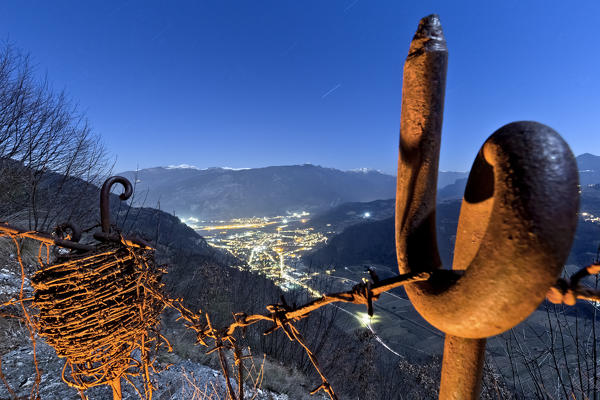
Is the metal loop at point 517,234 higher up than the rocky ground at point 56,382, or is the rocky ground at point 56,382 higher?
the metal loop at point 517,234

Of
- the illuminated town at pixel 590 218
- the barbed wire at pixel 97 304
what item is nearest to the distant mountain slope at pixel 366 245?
the illuminated town at pixel 590 218

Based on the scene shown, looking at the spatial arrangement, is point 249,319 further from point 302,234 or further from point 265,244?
point 302,234

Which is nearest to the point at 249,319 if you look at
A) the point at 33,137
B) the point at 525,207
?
the point at 525,207

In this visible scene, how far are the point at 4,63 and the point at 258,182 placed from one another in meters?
147

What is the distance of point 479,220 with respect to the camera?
604 millimetres

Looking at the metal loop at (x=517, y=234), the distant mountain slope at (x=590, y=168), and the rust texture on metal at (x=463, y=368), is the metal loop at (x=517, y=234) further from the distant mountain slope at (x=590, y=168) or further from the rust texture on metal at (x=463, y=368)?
the distant mountain slope at (x=590, y=168)

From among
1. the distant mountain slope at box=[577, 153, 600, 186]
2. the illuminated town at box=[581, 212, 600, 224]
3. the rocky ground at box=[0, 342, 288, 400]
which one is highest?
the distant mountain slope at box=[577, 153, 600, 186]

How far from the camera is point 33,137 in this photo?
897 centimetres

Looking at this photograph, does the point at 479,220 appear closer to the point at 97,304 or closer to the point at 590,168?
the point at 97,304

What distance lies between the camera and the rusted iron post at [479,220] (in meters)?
0.45

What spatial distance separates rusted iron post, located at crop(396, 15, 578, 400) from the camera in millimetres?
447

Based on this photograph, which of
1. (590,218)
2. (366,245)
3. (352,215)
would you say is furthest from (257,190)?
(590,218)

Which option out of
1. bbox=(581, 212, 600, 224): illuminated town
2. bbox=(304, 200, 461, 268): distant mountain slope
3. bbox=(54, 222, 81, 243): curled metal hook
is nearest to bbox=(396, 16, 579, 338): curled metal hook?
bbox=(54, 222, 81, 243): curled metal hook

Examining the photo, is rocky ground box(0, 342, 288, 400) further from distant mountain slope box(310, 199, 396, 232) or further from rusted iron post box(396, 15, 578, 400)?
distant mountain slope box(310, 199, 396, 232)
